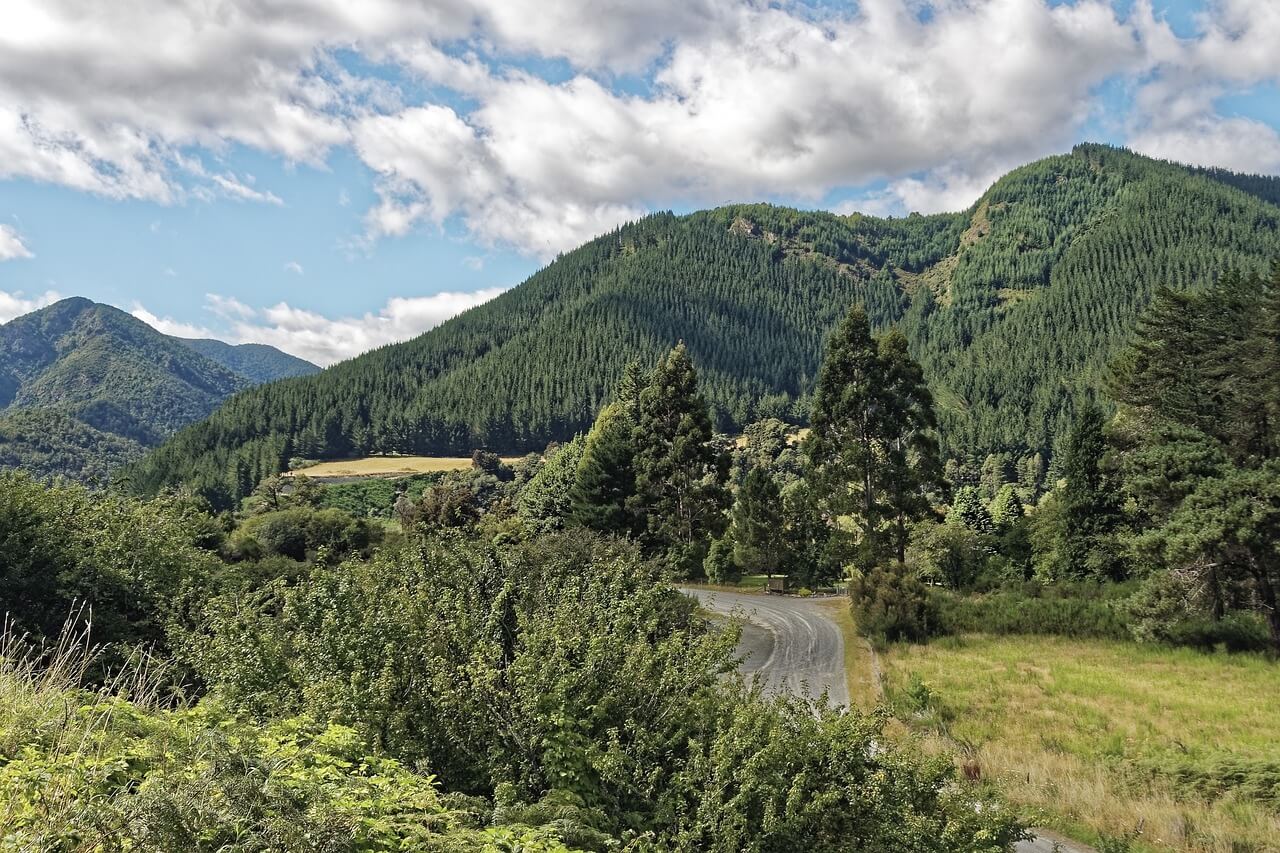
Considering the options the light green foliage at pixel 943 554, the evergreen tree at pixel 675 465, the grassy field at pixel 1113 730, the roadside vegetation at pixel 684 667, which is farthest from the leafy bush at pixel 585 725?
the light green foliage at pixel 943 554

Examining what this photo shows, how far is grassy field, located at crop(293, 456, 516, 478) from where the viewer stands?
13588 centimetres

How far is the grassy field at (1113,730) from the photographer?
12055 mm

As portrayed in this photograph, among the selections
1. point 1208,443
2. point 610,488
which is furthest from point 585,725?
point 610,488

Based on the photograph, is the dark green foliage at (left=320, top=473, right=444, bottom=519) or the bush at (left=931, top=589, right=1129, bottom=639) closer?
the bush at (left=931, top=589, right=1129, bottom=639)

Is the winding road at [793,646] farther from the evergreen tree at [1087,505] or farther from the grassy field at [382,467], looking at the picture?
the grassy field at [382,467]

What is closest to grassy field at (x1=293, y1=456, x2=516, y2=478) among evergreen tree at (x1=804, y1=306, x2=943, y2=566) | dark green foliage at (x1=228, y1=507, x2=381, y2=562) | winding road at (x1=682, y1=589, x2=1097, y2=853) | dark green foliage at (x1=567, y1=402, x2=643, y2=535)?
dark green foliage at (x1=567, y1=402, x2=643, y2=535)

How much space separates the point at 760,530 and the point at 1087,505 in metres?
19.2

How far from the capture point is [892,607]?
1077 inches

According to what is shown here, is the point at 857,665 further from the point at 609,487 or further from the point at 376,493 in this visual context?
the point at 376,493

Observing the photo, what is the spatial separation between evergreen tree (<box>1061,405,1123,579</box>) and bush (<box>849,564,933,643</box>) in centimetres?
1477

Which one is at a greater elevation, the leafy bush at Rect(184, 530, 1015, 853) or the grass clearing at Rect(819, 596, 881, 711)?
the leafy bush at Rect(184, 530, 1015, 853)

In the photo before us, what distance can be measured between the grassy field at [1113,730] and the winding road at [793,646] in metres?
1.94

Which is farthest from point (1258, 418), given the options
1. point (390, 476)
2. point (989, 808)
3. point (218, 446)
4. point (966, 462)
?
point (218, 446)

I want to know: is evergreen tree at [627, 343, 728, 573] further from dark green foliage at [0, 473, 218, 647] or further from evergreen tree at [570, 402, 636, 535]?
dark green foliage at [0, 473, 218, 647]
